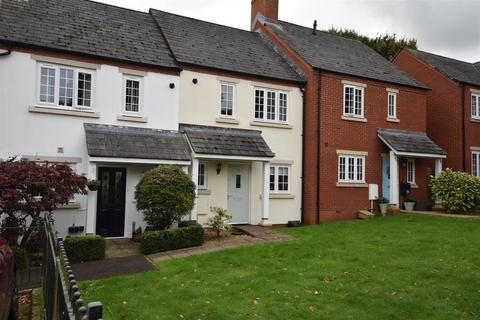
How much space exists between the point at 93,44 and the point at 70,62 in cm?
126

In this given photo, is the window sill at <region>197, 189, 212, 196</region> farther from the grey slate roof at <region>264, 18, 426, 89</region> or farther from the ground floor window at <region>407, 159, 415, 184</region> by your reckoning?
the ground floor window at <region>407, 159, 415, 184</region>

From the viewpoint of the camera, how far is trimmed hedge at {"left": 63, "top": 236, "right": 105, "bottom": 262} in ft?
34.3

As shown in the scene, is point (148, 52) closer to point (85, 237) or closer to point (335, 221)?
point (85, 237)

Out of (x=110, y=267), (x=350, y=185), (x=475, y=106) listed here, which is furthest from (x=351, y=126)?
(x=110, y=267)

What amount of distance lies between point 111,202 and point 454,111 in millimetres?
19016

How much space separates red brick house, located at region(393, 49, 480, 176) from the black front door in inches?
717

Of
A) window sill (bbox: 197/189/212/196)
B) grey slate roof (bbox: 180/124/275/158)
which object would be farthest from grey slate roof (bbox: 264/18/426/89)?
window sill (bbox: 197/189/212/196)

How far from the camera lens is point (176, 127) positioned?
1505cm

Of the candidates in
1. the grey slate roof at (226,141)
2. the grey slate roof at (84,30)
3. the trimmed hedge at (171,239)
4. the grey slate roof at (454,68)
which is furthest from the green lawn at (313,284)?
the grey slate roof at (454,68)

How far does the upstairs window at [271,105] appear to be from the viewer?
671 inches

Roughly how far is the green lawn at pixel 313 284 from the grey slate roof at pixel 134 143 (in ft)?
14.1

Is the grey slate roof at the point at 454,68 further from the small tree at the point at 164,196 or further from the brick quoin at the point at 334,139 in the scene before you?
the small tree at the point at 164,196

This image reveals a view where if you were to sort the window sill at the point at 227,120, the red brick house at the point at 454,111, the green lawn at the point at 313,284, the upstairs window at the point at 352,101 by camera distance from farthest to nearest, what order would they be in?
the red brick house at the point at 454,111
the upstairs window at the point at 352,101
the window sill at the point at 227,120
the green lawn at the point at 313,284

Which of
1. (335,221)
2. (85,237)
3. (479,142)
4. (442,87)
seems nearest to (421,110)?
(442,87)
